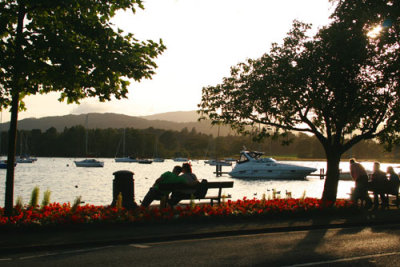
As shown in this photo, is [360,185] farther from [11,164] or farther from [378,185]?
[11,164]

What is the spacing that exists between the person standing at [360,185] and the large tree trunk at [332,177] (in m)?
0.69

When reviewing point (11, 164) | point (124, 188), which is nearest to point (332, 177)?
point (124, 188)

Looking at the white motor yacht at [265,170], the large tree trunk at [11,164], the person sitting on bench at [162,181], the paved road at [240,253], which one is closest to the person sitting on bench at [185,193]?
the person sitting on bench at [162,181]

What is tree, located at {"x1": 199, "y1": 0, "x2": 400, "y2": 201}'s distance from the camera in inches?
707

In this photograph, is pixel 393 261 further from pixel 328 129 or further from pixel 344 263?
pixel 328 129

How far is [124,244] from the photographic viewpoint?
10.7 meters

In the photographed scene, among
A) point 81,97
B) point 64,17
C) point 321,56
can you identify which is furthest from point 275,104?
point 64,17

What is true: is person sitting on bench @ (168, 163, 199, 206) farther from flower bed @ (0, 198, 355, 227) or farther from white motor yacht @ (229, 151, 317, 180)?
white motor yacht @ (229, 151, 317, 180)

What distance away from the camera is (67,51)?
1073 centimetres

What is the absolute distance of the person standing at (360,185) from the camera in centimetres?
1906

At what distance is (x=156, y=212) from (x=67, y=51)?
17.3ft

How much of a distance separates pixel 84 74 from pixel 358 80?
11.6 m

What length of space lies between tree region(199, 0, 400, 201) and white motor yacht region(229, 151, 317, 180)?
5187 cm

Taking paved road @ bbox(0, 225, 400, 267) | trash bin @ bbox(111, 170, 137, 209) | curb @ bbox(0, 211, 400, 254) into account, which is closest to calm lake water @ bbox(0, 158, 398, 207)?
curb @ bbox(0, 211, 400, 254)
